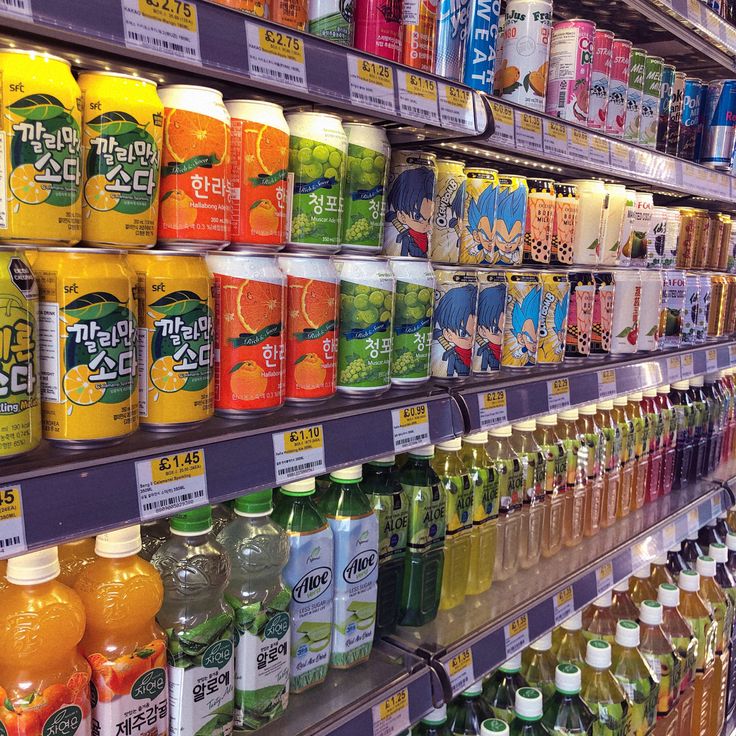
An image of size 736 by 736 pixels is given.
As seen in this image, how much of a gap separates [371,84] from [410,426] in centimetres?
51

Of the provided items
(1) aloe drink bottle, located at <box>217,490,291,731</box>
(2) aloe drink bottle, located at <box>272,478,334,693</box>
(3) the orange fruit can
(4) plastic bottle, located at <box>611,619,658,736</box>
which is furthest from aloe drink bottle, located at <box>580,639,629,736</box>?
(3) the orange fruit can

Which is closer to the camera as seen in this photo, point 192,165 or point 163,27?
point 163,27

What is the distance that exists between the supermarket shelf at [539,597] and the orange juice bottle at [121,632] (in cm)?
57

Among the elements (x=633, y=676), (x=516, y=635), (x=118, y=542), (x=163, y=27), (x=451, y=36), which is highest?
(x=451, y=36)

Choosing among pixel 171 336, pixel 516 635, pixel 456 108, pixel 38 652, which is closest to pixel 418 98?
pixel 456 108

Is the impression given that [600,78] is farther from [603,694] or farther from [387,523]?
[603,694]

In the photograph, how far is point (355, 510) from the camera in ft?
3.94

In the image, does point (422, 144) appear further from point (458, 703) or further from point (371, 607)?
point (458, 703)

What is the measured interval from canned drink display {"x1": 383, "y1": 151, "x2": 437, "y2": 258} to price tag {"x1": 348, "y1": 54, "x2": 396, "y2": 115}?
0.68 feet

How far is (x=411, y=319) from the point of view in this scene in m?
1.21

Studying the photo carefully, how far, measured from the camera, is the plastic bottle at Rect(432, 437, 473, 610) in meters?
1.45

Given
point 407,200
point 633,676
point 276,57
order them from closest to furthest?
1. point 276,57
2. point 407,200
3. point 633,676

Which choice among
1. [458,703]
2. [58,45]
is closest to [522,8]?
[58,45]

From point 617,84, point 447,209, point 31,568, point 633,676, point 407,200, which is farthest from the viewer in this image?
point 633,676
